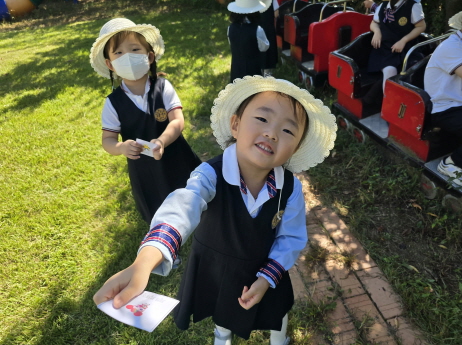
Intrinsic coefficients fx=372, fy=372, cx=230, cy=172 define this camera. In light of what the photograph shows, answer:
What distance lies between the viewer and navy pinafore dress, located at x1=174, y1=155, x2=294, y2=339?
167 cm

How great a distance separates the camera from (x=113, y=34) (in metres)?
2.43

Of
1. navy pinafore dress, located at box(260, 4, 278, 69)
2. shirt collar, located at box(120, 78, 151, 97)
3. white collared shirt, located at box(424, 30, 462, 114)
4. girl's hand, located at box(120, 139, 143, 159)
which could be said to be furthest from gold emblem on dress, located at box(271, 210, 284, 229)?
navy pinafore dress, located at box(260, 4, 278, 69)

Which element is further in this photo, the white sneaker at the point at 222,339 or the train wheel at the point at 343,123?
the train wheel at the point at 343,123

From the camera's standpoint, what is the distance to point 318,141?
174 cm

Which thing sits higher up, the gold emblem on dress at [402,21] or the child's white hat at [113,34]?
the child's white hat at [113,34]

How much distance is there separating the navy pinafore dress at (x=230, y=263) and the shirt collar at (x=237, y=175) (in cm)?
3

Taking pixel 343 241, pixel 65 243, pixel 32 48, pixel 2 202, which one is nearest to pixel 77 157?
pixel 2 202

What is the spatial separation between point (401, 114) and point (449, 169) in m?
0.65

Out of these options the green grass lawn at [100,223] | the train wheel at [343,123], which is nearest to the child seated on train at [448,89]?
the green grass lawn at [100,223]

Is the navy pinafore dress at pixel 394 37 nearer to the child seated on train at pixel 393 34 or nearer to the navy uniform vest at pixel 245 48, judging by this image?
the child seated on train at pixel 393 34

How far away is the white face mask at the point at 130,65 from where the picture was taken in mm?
2463

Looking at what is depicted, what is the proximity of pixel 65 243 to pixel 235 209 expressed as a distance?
2380 mm

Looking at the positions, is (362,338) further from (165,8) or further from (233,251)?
(165,8)

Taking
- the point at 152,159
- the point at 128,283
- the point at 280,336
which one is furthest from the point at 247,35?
the point at 128,283
